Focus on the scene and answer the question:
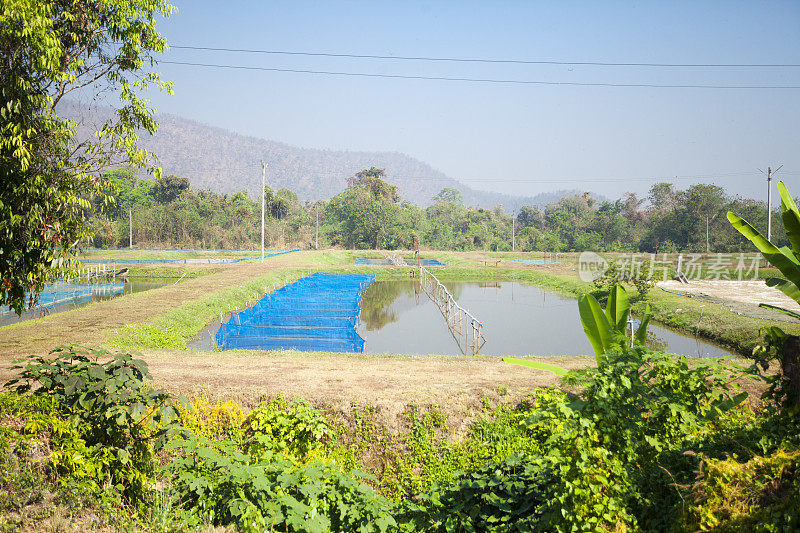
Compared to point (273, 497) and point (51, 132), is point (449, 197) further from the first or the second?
point (273, 497)

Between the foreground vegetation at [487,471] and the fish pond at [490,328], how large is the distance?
23.4ft

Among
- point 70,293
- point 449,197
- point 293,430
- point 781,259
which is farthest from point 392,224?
point 781,259

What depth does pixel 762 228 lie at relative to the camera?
1752 inches

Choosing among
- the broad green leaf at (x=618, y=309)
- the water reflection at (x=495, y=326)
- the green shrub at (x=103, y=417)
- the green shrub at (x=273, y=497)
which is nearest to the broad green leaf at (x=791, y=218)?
the broad green leaf at (x=618, y=309)

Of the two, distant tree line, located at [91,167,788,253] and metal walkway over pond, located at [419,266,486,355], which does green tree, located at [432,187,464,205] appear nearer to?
distant tree line, located at [91,167,788,253]

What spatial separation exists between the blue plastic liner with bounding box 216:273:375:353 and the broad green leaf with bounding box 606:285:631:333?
925cm

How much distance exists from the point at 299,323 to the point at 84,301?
12.1 metres

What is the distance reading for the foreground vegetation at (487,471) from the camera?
326cm

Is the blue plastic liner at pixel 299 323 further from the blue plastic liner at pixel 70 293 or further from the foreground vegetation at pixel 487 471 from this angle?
the foreground vegetation at pixel 487 471

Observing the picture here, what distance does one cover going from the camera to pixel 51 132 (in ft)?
18.3

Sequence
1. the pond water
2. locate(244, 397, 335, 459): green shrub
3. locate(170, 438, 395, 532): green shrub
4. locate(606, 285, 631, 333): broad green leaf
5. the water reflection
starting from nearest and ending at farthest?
locate(170, 438, 395, 532): green shrub → locate(606, 285, 631, 333): broad green leaf → locate(244, 397, 335, 459): green shrub → the water reflection → the pond water

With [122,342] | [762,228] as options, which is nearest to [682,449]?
[122,342]

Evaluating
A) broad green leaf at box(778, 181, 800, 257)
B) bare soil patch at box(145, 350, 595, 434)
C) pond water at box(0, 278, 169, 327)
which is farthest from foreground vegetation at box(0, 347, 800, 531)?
pond water at box(0, 278, 169, 327)

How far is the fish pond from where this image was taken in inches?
583
